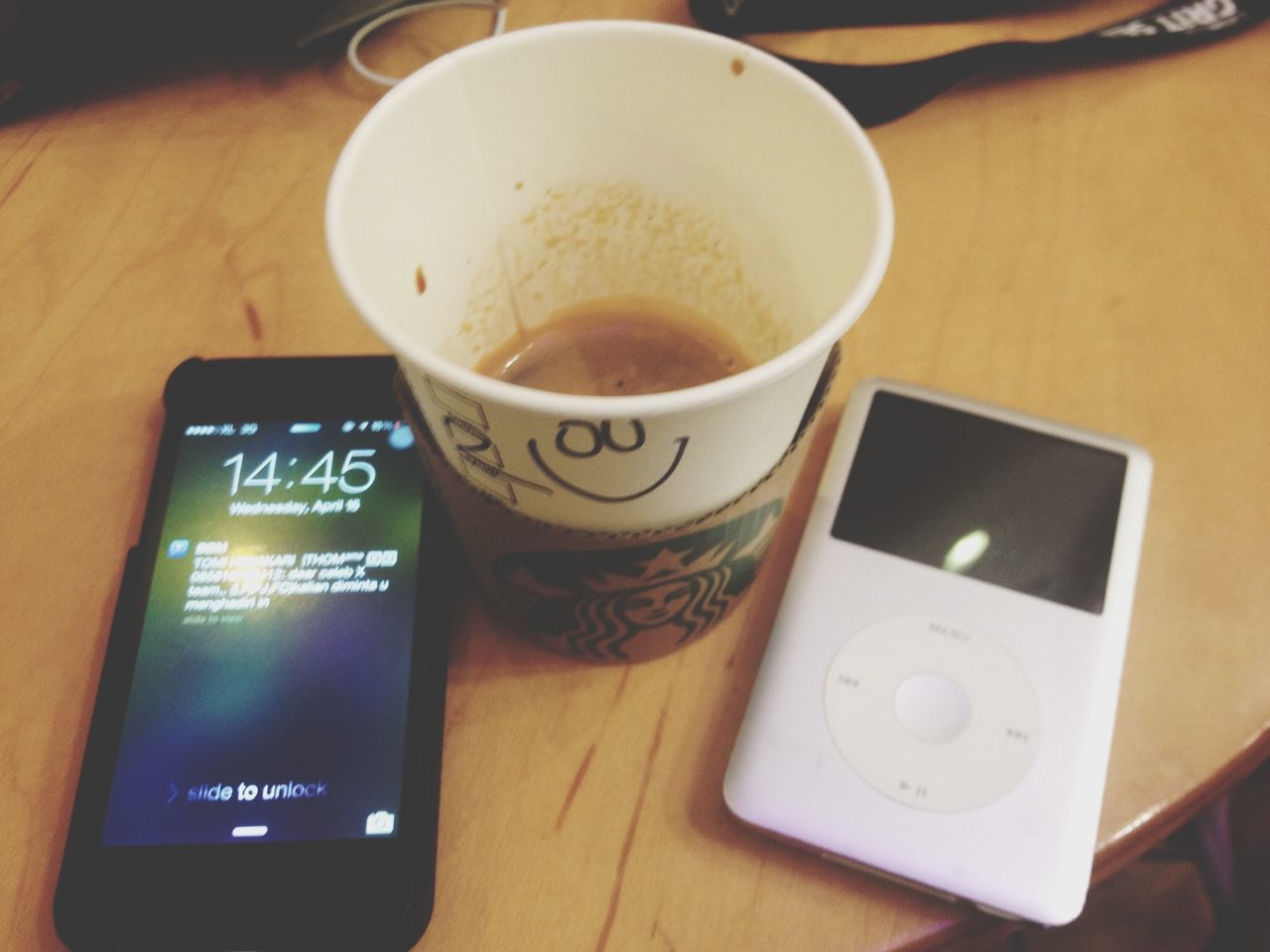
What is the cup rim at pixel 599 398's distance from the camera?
0.83 ft

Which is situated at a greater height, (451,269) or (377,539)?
(451,269)

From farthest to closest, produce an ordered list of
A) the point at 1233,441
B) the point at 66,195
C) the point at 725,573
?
the point at 66,195
the point at 1233,441
the point at 725,573

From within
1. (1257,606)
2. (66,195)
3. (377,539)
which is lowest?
(1257,606)

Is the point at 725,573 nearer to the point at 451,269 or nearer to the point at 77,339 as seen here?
the point at 451,269

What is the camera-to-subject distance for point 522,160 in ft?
1.31

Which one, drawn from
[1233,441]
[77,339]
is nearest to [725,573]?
[1233,441]

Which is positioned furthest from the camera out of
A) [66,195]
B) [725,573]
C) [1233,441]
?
[66,195]

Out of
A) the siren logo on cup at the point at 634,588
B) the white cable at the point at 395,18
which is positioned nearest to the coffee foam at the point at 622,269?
the siren logo on cup at the point at 634,588

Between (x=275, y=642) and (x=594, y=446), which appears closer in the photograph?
(x=594, y=446)

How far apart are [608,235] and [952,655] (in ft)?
0.88

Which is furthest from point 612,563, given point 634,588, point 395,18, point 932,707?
point 395,18

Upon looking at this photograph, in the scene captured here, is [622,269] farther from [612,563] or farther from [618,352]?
[612,563]

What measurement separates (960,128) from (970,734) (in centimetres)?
43

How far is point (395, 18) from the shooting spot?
27.0 inches
